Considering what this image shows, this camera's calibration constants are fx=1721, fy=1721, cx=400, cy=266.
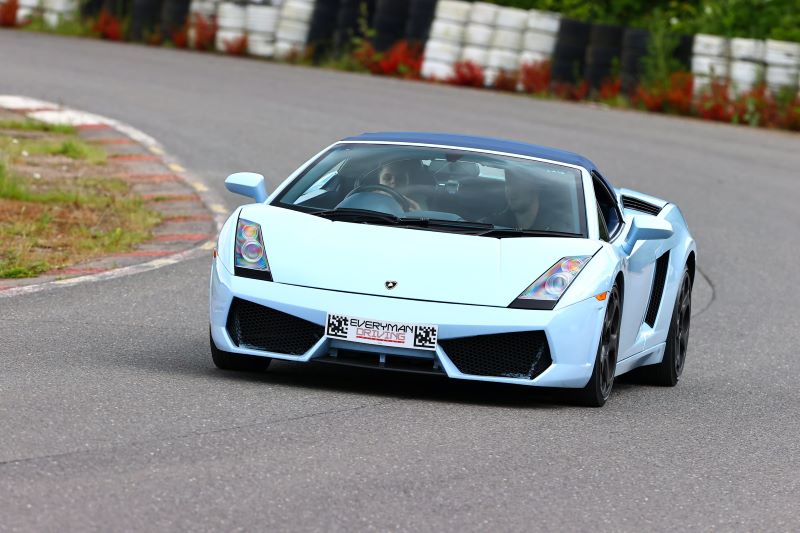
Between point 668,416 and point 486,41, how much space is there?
1942 centimetres

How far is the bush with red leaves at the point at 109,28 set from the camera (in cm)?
3008

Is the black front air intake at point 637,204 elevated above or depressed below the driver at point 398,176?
below

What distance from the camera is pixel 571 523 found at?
5418 millimetres

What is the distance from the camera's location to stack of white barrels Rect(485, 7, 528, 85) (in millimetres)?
26672

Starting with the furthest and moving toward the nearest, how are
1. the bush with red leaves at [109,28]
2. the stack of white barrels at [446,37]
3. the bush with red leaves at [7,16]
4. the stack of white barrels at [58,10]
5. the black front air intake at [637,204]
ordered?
the stack of white barrels at [58,10] → the bush with red leaves at [7,16] → the bush with red leaves at [109,28] → the stack of white barrels at [446,37] → the black front air intake at [637,204]

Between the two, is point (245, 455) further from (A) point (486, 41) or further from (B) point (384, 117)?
(A) point (486, 41)

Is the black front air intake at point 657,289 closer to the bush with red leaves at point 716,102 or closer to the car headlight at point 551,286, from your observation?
the car headlight at point 551,286

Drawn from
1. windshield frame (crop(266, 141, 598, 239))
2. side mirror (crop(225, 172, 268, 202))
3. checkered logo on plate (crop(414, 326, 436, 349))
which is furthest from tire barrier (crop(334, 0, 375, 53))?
checkered logo on plate (crop(414, 326, 436, 349))

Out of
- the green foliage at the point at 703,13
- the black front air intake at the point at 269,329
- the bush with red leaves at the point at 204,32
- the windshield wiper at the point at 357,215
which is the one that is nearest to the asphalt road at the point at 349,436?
the black front air intake at the point at 269,329

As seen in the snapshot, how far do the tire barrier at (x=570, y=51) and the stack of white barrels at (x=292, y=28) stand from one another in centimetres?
452

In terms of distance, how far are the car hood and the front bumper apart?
0.05 meters

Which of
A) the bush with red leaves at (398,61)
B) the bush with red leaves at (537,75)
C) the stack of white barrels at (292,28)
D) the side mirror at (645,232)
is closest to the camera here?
the side mirror at (645,232)

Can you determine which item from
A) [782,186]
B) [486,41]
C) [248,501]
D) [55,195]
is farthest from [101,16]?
[248,501]

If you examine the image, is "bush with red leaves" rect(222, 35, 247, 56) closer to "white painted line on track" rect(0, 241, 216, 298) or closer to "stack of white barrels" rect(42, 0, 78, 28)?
"stack of white barrels" rect(42, 0, 78, 28)
